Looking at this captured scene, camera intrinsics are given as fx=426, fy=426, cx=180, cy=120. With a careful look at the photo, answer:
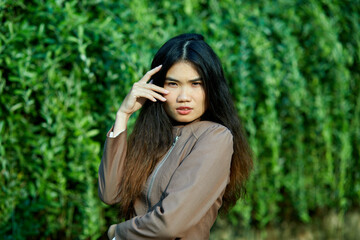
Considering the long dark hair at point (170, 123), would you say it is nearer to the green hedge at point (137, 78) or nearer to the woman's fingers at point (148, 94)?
the woman's fingers at point (148, 94)

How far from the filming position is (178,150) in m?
1.67

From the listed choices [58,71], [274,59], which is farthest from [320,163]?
[58,71]

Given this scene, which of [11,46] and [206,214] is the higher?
[11,46]

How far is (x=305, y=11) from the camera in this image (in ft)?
10.7

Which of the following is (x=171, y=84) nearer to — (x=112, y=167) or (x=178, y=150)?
(x=178, y=150)

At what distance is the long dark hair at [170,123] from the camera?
5.65 feet

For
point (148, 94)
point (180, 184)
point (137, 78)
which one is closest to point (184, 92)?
point (148, 94)

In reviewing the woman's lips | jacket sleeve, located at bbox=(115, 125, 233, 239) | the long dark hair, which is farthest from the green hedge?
jacket sleeve, located at bbox=(115, 125, 233, 239)

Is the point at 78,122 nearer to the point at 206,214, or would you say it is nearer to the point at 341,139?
the point at 206,214

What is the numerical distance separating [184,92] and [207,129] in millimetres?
177

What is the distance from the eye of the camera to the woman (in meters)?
1.51

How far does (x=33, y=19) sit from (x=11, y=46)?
0.83ft

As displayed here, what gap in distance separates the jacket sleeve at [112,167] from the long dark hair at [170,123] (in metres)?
0.03

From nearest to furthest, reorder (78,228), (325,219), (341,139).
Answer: (78,228) < (341,139) < (325,219)
